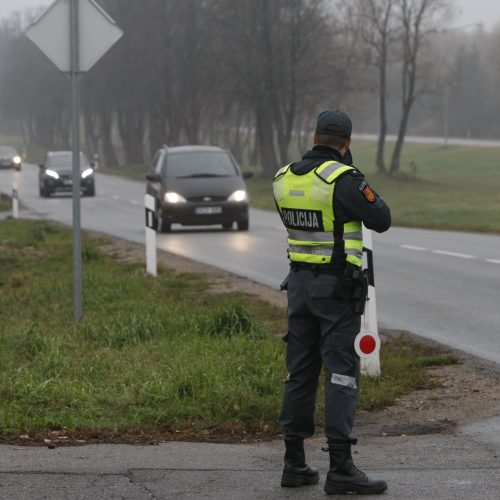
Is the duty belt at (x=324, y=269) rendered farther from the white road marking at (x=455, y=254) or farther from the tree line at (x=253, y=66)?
the tree line at (x=253, y=66)

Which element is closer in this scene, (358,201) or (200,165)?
(358,201)

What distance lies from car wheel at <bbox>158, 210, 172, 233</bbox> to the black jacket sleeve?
22.3 metres

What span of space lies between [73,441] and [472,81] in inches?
5062

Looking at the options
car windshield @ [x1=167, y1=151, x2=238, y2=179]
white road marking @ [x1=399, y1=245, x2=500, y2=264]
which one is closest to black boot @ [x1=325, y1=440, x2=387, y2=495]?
white road marking @ [x1=399, y1=245, x2=500, y2=264]

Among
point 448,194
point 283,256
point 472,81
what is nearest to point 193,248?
point 283,256

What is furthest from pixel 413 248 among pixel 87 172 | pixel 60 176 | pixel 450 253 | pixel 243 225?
pixel 60 176

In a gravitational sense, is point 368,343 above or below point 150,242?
above

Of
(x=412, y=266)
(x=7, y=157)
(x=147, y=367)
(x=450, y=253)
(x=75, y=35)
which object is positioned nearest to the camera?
(x=147, y=367)

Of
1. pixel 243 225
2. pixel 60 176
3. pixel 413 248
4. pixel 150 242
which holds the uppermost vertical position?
pixel 150 242

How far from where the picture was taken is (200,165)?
2897cm

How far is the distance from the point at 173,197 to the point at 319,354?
22.0m

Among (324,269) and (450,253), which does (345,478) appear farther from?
(450,253)

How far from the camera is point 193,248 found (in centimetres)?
2358

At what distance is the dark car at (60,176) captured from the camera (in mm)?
48344
